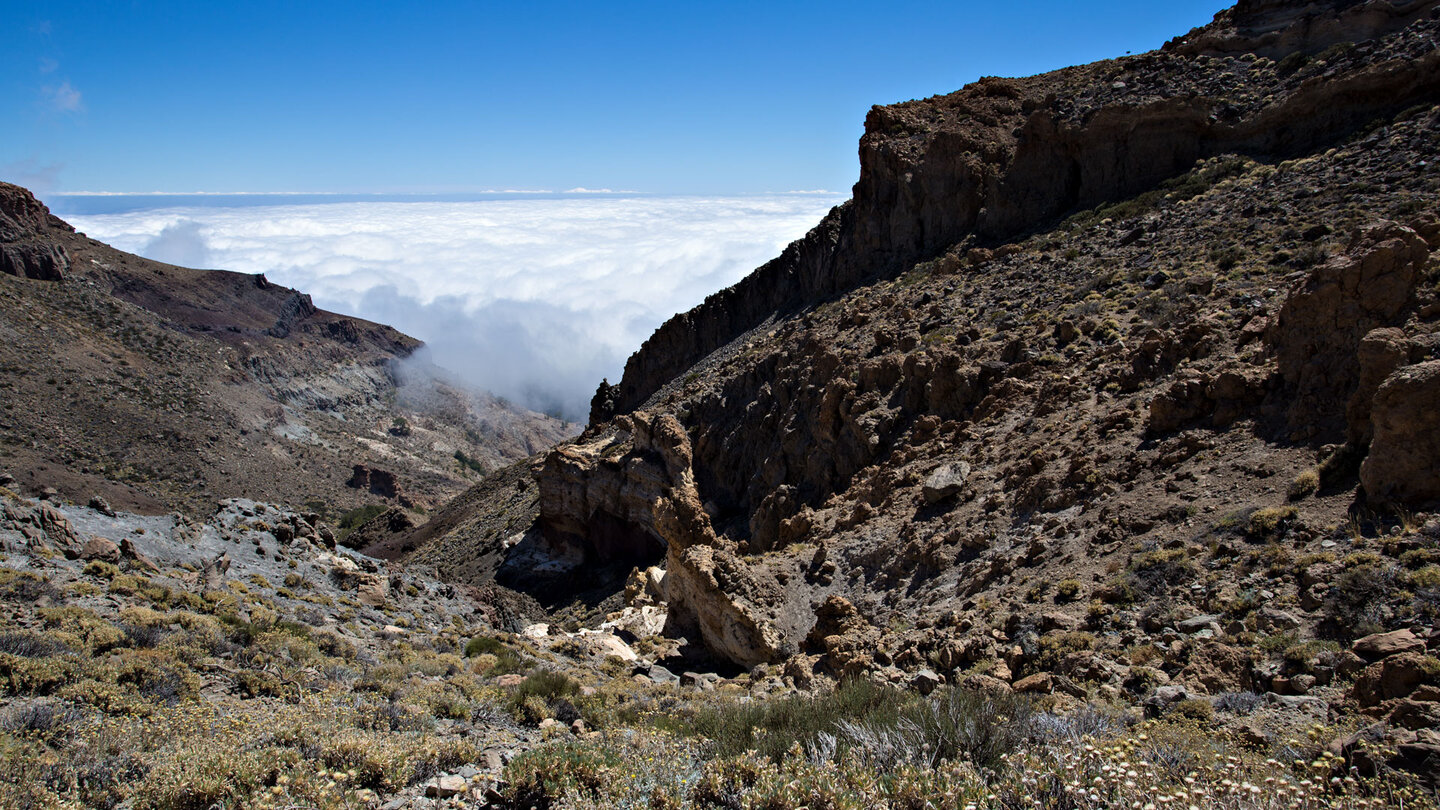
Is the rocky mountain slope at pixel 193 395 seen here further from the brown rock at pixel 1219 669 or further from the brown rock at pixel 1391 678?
the brown rock at pixel 1391 678

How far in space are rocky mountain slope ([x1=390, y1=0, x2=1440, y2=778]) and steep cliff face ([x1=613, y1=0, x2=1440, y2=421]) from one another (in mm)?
100

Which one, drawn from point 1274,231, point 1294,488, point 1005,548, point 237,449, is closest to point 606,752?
point 1005,548

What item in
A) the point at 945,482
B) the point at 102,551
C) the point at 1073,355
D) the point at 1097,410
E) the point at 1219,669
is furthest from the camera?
the point at 1073,355

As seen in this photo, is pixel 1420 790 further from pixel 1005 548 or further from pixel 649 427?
pixel 649 427

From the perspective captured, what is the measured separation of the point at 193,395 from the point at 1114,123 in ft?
238

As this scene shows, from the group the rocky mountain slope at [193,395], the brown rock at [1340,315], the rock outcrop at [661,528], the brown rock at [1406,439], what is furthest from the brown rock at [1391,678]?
the rocky mountain slope at [193,395]

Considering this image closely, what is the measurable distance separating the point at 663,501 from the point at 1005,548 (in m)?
11.4

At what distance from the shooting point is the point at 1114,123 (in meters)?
23.2

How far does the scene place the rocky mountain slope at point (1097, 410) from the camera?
754 cm

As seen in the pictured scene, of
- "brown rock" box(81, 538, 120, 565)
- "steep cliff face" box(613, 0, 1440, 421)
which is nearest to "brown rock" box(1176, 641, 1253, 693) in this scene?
"brown rock" box(81, 538, 120, 565)

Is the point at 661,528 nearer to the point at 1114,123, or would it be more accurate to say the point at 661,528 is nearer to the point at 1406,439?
the point at 1406,439

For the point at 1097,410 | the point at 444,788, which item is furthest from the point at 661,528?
the point at 444,788

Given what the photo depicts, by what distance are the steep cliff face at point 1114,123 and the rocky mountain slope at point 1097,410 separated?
Result: 0.33 feet

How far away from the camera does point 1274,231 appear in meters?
15.4
